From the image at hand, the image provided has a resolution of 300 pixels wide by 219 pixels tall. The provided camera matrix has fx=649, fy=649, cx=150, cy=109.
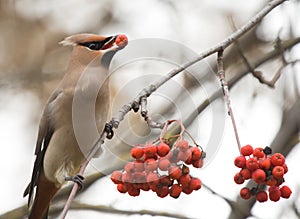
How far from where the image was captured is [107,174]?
10.9 feet

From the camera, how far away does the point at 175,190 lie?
216 centimetres

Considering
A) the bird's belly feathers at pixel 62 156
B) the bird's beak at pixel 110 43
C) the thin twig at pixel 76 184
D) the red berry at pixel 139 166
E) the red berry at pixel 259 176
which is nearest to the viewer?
the thin twig at pixel 76 184

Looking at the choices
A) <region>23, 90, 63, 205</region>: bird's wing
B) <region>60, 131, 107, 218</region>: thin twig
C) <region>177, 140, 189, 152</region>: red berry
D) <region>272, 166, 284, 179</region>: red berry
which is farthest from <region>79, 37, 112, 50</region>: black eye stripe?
<region>272, 166, 284, 179</region>: red berry

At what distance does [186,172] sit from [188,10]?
9.09 ft

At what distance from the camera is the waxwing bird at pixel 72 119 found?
320 cm

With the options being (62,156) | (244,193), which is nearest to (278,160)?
(244,193)

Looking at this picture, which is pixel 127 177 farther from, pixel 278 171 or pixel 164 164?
pixel 278 171

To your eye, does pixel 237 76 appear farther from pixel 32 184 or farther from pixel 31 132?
pixel 31 132

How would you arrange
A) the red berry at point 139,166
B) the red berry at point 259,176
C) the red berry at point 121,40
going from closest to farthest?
the red berry at point 259,176, the red berry at point 139,166, the red berry at point 121,40

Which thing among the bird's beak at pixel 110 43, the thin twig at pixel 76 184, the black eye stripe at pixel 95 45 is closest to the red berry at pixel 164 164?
the thin twig at pixel 76 184

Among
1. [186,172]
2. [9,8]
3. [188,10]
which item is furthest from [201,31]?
[186,172]

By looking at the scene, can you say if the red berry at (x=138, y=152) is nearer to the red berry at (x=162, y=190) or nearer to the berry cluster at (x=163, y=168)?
the berry cluster at (x=163, y=168)

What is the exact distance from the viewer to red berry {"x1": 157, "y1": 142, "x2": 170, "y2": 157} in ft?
6.85

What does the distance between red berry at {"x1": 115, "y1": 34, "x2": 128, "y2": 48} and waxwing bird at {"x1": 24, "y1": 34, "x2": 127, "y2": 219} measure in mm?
217
